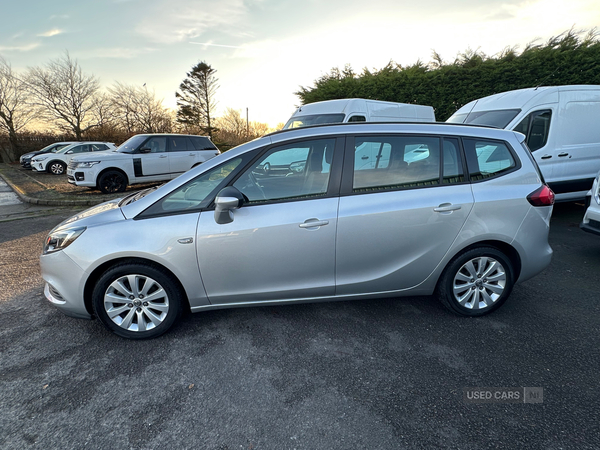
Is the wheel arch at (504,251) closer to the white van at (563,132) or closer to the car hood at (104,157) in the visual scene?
the white van at (563,132)

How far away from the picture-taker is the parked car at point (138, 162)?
9.53 metres

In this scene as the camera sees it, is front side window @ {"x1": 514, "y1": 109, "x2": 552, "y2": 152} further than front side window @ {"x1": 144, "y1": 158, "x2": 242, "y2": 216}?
Yes

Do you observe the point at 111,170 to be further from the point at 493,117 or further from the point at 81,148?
the point at 493,117

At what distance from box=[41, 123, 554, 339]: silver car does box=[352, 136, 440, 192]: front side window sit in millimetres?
10

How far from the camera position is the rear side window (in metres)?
2.87

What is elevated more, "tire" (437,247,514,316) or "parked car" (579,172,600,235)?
"parked car" (579,172,600,235)

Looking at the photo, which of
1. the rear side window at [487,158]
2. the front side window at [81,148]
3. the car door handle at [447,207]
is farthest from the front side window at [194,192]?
the front side window at [81,148]

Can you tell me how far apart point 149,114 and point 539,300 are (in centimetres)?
3806

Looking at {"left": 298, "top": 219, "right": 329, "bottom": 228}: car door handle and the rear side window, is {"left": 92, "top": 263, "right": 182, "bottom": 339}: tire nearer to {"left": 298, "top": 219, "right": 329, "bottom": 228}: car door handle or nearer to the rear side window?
{"left": 298, "top": 219, "right": 329, "bottom": 228}: car door handle

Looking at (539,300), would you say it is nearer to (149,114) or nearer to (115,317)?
(115,317)

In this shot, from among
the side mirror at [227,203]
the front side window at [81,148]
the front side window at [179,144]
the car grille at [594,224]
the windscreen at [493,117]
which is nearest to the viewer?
the side mirror at [227,203]

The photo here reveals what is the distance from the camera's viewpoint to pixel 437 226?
273cm

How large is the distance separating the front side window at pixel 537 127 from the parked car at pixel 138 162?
833 centimetres

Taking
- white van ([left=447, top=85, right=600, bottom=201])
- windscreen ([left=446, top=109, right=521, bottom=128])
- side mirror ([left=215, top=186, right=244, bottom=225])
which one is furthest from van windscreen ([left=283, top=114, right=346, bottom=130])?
side mirror ([left=215, top=186, right=244, bottom=225])
